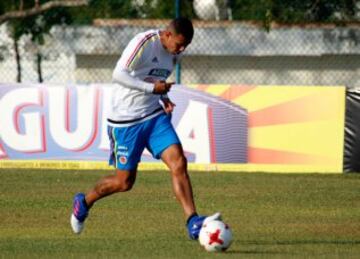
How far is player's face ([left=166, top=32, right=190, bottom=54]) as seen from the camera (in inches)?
421

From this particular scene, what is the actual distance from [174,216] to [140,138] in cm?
203

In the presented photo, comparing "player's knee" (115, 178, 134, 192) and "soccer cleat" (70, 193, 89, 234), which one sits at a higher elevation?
"player's knee" (115, 178, 134, 192)

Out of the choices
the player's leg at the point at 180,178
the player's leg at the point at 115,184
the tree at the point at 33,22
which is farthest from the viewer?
the tree at the point at 33,22

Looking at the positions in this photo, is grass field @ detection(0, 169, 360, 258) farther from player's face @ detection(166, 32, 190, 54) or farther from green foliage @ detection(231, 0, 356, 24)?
green foliage @ detection(231, 0, 356, 24)

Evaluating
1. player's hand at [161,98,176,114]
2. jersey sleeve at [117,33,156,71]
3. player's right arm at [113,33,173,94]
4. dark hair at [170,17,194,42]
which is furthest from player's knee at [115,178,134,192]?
dark hair at [170,17,194,42]

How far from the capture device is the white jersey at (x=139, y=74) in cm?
1073

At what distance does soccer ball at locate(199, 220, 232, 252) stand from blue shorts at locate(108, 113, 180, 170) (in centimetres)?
110

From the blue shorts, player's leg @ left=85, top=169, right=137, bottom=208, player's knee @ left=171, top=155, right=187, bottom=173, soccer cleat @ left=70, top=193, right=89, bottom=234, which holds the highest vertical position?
the blue shorts

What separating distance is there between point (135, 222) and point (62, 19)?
38.1ft

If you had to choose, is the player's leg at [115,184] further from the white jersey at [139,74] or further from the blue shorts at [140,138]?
the white jersey at [139,74]

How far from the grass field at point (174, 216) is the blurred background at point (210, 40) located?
5315mm

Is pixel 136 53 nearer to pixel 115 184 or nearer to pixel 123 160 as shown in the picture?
pixel 123 160

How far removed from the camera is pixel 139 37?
10797 millimetres

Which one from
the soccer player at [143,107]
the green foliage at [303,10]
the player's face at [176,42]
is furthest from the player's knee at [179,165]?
the green foliage at [303,10]
